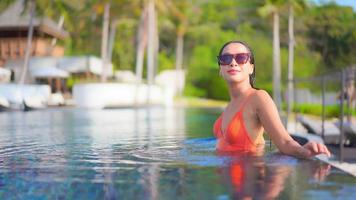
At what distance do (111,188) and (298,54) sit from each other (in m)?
58.2

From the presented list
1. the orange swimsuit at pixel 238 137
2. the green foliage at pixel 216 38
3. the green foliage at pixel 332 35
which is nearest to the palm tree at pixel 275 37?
the green foliage at pixel 216 38

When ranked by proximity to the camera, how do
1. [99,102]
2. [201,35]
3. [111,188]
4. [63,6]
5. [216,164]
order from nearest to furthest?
[111,188] < [216,164] < [99,102] < [63,6] < [201,35]

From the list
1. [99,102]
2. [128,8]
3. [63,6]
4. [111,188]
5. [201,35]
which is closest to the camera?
[111,188]

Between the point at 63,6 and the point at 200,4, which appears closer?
the point at 63,6

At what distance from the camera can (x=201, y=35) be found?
64750mm

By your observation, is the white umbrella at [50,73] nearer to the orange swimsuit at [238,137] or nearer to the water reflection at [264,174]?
the orange swimsuit at [238,137]

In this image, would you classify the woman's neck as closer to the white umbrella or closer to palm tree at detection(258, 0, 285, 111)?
palm tree at detection(258, 0, 285, 111)

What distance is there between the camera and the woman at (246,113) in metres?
4.22

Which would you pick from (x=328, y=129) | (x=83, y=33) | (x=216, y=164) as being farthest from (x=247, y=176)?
(x=83, y=33)

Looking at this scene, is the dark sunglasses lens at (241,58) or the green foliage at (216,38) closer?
the dark sunglasses lens at (241,58)

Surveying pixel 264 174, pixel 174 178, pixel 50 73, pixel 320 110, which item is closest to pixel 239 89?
pixel 264 174

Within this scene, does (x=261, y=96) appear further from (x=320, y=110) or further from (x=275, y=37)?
(x=275, y=37)

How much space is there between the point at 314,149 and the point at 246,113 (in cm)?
64

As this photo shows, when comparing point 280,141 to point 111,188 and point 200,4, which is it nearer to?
point 111,188
